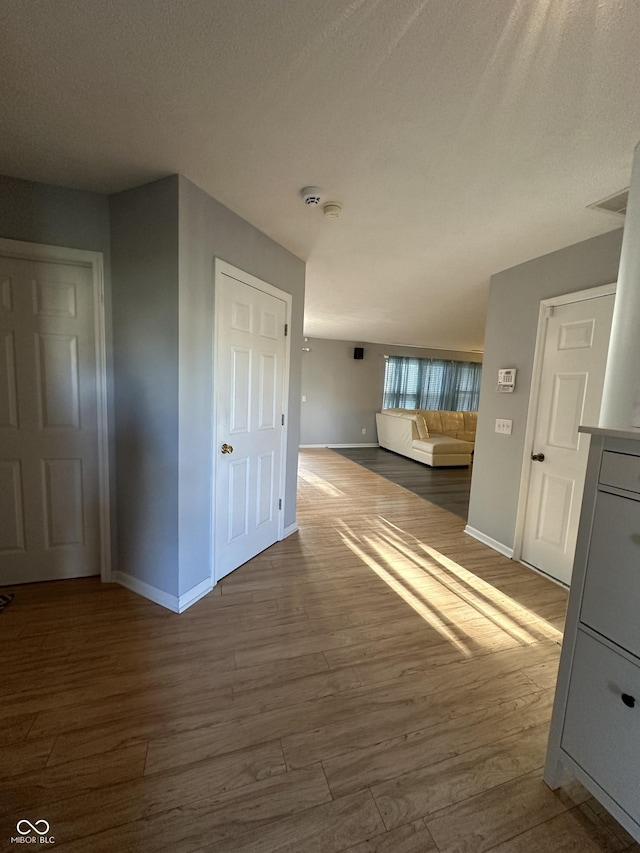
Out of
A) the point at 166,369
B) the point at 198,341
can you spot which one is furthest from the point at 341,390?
the point at 166,369

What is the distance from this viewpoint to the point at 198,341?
195cm

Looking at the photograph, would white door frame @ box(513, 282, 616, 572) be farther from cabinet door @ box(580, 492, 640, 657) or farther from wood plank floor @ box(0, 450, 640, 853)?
cabinet door @ box(580, 492, 640, 657)

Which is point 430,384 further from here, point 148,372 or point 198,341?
point 148,372

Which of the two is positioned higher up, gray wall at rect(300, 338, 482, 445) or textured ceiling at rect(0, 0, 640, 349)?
textured ceiling at rect(0, 0, 640, 349)

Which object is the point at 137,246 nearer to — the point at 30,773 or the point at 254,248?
the point at 254,248

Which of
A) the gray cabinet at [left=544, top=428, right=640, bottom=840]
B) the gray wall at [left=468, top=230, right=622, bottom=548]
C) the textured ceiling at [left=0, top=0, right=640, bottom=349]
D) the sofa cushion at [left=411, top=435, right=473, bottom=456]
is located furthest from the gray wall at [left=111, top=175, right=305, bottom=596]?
the sofa cushion at [left=411, top=435, right=473, bottom=456]

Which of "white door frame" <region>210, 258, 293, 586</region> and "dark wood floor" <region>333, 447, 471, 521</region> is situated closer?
"white door frame" <region>210, 258, 293, 586</region>

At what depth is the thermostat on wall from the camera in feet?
9.24

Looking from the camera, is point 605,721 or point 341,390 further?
point 341,390

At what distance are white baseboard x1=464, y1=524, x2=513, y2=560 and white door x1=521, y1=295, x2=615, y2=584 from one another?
139 millimetres

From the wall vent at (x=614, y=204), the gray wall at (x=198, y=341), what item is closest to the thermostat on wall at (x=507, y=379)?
the wall vent at (x=614, y=204)

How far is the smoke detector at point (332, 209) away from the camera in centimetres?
197

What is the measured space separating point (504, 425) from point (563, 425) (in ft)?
1.54

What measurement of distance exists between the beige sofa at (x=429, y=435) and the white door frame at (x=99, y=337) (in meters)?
5.10
